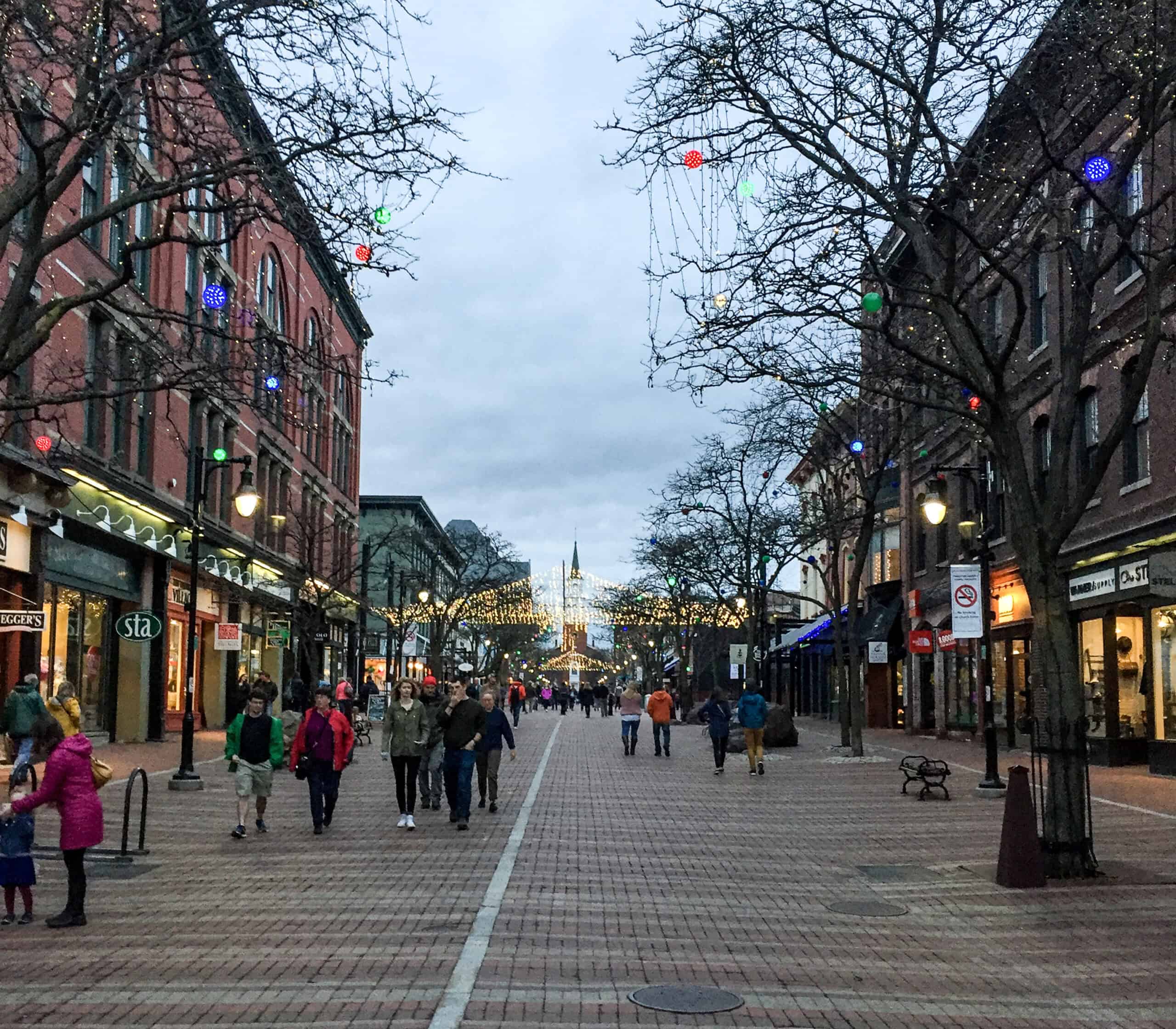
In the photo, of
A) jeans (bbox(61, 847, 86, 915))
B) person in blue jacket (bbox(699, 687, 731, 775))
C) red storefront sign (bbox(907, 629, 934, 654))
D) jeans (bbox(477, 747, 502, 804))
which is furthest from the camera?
red storefront sign (bbox(907, 629, 934, 654))

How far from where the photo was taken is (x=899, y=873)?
13.4 metres

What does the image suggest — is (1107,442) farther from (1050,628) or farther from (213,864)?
(213,864)

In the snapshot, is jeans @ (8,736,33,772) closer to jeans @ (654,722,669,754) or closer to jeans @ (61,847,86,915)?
jeans @ (61,847,86,915)

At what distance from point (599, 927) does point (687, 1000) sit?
93.2 inches

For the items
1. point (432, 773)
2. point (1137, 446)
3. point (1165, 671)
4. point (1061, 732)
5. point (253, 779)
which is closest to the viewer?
point (1061, 732)

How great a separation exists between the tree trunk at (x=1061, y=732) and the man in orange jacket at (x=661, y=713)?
17.1 m

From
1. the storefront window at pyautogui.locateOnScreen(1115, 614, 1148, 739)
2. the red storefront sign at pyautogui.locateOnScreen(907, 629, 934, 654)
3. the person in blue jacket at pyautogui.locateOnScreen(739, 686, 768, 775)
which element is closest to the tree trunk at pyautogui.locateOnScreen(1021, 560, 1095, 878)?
the person in blue jacket at pyautogui.locateOnScreen(739, 686, 768, 775)

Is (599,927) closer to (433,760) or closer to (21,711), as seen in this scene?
(433,760)

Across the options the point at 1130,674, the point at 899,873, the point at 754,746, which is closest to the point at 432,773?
the point at 899,873

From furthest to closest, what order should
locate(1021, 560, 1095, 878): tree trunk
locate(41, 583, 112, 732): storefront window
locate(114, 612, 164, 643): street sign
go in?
A: locate(41, 583, 112, 732): storefront window, locate(114, 612, 164, 643): street sign, locate(1021, 560, 1095, 878): tree trunk

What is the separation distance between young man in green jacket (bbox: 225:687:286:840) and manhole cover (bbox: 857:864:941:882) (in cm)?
670

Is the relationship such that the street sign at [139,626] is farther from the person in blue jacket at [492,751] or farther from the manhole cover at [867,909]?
the manhole cover at [867,909]

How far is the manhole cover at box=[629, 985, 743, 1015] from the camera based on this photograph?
7715 millimetres

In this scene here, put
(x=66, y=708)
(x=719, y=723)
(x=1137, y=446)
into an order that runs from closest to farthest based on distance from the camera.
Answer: (x=66, y=708)
(x=1137, y=446)
(x=719, y=723)
